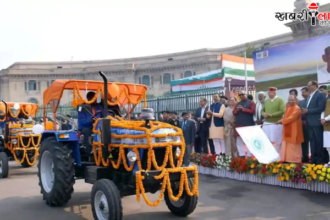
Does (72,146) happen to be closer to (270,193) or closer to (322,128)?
(270,193)

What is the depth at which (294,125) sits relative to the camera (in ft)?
26.1

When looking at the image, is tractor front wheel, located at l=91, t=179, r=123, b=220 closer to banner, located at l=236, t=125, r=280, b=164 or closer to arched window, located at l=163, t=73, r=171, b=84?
banner, located at l=236, t=125, r=280, b=164

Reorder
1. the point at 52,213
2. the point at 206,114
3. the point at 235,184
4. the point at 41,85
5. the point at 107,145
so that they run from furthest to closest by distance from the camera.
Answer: the point at 41,85 → the point at 206,114 → the point at 235,184 → the point at 52,213 → the point at 107,145

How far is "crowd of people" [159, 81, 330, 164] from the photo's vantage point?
7.78m

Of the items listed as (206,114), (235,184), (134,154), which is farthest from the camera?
(206,114)

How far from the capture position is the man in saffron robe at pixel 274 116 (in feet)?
28.3

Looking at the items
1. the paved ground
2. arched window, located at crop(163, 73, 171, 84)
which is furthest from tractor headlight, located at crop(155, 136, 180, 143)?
arched window, located at crop(163, 73, 171, 84)

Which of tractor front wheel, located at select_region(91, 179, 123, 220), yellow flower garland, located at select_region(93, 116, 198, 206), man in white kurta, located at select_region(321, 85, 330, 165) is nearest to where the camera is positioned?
tractor front wheel, located at select_region(91, 179, 123, 220)

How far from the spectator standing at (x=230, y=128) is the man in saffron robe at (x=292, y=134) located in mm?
1675

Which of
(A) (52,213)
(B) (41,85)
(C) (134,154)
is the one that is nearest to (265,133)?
(C) (134,154)

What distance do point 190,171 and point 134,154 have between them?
904 millimetres

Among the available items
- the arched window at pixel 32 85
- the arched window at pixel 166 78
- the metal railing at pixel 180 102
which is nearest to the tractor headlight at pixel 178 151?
the metal railing at pixel 180 102

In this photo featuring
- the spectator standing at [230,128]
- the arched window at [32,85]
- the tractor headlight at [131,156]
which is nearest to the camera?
the tractor headlight at [131,156]

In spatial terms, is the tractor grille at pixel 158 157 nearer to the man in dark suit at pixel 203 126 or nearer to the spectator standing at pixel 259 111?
the spectator standing at pixel 259 111
